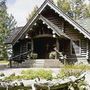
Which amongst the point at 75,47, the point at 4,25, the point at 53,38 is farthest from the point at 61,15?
the point at 4,25

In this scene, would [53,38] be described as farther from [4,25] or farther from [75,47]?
[4,25]

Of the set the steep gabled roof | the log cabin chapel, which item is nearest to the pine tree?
the log cabin chapel

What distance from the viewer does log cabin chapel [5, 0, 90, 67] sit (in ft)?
92.3

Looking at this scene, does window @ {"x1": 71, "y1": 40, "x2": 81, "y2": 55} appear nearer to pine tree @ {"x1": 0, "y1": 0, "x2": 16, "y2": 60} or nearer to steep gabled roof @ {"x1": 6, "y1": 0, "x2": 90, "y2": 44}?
steep gabled roof @ {"x1": 6, "y1": 0, "x2": 90, "y2": 44}

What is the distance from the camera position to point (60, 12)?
28.9 meters

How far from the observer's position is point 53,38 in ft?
100

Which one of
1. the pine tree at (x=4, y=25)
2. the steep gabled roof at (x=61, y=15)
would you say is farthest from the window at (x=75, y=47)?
the pine tree at (x=4, y=25)

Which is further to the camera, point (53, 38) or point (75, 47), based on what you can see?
point (53, 38)

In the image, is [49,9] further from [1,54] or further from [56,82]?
[1,54]

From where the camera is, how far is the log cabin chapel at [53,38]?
1108 inches

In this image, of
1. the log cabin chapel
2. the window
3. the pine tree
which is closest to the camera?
the log cabin chapel

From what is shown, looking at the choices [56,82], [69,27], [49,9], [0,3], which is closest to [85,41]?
[69,27]

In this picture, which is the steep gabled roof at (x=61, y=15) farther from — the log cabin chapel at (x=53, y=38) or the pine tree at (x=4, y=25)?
the pine tree at (x=4, y=25)

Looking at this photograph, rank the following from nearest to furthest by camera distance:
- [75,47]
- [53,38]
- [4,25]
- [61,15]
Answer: [61,15] → [75,47] → [53,38] → [4,25]
